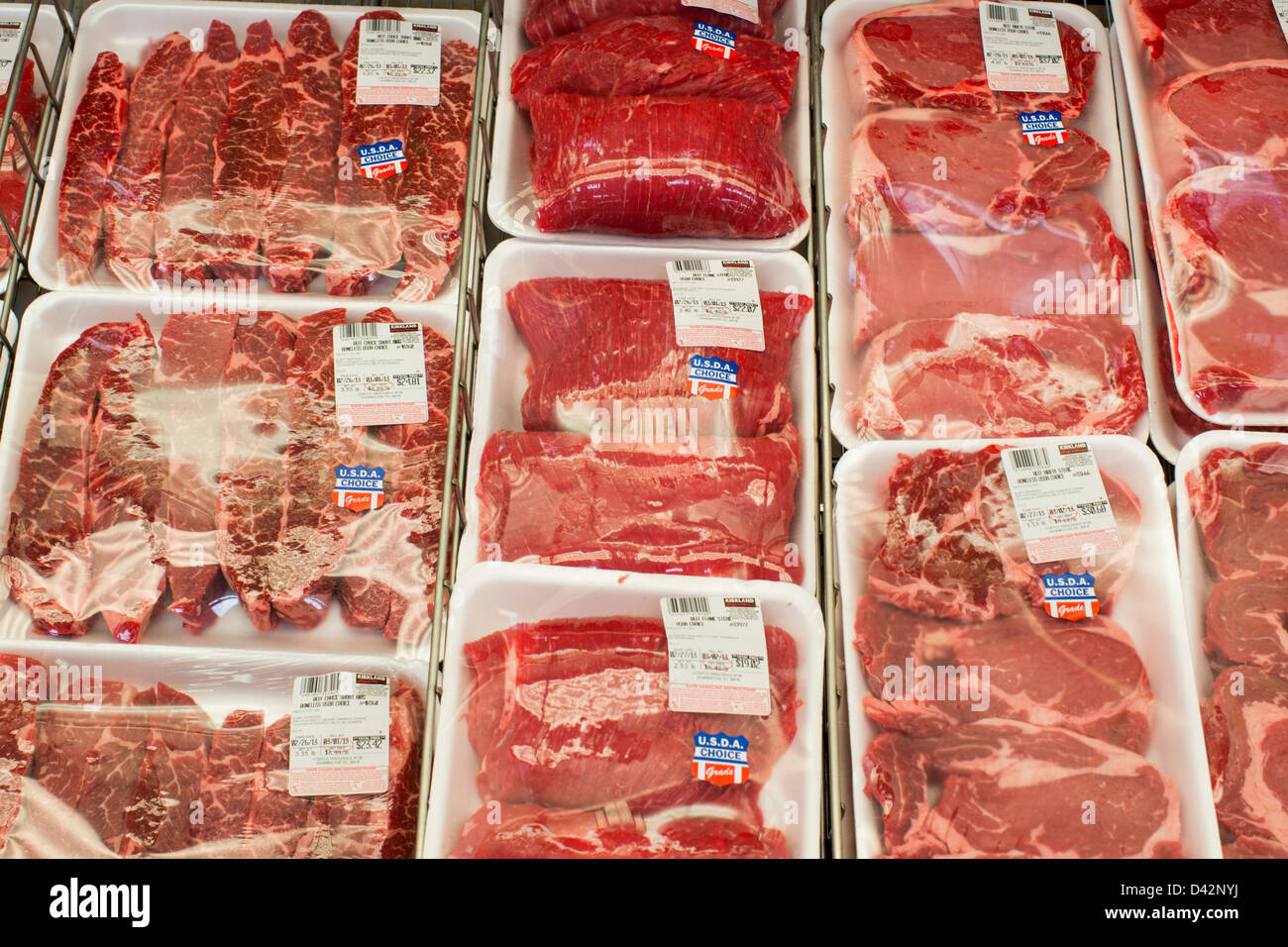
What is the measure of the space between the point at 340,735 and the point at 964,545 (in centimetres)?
149

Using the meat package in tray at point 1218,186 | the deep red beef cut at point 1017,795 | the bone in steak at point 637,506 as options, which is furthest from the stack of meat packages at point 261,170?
the meat package in tray at point 1218,186

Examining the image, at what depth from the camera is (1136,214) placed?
126 inches

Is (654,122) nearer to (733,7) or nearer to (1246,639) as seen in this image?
(733,7)

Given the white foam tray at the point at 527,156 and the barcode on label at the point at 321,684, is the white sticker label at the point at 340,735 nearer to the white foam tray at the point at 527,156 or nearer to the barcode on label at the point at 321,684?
the barcode on label at the point at 321,684

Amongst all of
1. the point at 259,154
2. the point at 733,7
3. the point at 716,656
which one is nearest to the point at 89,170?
the point at 259,154

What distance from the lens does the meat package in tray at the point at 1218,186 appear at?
2861 millimetres

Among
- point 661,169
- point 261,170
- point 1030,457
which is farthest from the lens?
point 261,170

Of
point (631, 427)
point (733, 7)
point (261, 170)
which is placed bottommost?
point (631, 427)

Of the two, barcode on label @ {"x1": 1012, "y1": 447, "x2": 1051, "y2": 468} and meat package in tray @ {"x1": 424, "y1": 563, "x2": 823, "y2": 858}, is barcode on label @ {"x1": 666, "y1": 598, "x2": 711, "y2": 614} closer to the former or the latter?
meat package in tray @ {"x1": 424, "y1": 563, "x2": 823, "y2": 858}

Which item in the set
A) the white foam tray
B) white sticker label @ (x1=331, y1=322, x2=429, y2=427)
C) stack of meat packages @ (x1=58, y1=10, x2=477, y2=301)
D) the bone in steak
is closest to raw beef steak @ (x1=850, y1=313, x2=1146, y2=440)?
the bone in steak

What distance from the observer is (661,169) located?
302cm

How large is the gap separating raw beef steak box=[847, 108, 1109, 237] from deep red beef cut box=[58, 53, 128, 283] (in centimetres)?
213

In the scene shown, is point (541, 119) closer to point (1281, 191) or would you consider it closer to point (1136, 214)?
point (1136, 214)

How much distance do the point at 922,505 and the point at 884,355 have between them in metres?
0.45
